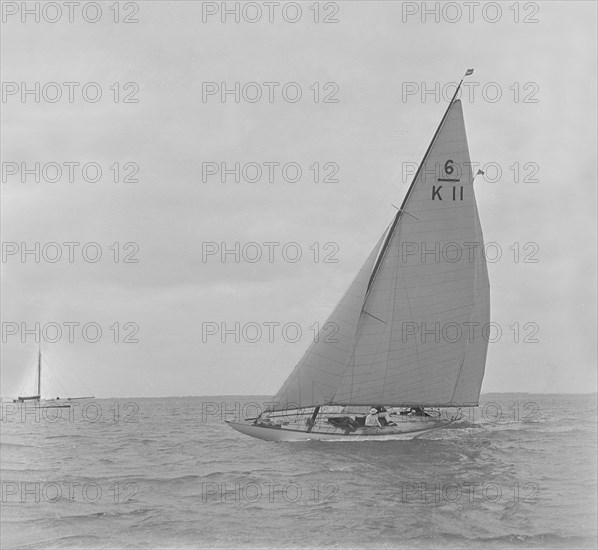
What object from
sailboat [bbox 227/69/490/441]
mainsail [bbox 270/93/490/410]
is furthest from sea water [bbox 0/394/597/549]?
mainsail [bbox 270/93/490/410]

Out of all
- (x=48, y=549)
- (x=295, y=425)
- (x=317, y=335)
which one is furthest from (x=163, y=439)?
(x=48, y=549)

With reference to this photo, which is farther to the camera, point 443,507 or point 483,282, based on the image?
point 483,282

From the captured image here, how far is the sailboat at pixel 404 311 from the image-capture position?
35594 mm

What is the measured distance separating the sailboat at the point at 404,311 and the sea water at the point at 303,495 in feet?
6.26

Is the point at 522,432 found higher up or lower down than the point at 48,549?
lower down

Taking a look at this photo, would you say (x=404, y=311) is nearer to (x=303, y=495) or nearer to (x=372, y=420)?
(x=372, y=420)

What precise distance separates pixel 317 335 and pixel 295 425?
4.78m

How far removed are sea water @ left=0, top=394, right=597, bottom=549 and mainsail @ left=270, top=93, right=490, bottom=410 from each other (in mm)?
3106

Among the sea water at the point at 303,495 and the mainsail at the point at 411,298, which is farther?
the mainsail at the point at 411,298

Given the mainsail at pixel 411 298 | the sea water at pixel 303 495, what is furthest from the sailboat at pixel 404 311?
the sea water at pixel 303 495

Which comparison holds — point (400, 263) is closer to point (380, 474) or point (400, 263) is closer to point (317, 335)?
point (317, 335)

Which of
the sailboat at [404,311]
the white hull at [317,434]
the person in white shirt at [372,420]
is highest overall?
the sailboat at [404,311]

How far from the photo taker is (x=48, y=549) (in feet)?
55.5

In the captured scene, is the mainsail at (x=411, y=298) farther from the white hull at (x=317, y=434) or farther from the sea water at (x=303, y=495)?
the sea water at (x=303, y=495)
